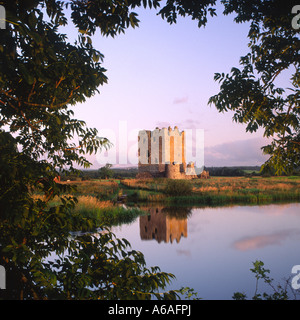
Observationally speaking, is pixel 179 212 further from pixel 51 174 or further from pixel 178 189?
pixel 51 174

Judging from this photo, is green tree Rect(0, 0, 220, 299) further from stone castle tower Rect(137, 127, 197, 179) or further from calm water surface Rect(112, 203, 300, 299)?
stone castle tower Rect(137, 127, 197, 179)

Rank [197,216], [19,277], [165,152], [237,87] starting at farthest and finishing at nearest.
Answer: [165,152] → [197,216] → [237,87] → [19,277]

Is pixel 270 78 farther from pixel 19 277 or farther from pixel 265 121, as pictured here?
pixel 19 277

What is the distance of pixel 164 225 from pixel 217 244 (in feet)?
15.4

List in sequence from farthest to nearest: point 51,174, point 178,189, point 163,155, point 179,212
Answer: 1. point 163,155
2. point 178,189
3. point 179,212
4. point 51,174

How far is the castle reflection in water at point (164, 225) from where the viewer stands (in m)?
14.6

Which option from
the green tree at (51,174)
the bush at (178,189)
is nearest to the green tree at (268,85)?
the green tree at (51,174)

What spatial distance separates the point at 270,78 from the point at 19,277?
6279mm

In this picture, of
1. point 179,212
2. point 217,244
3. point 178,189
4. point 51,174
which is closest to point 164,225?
point 217,244

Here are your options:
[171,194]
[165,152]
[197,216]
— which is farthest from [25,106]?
[165,152]

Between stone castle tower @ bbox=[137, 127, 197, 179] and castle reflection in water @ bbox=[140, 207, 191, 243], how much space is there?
29.5m

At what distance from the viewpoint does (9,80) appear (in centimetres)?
308

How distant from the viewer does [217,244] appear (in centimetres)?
1367

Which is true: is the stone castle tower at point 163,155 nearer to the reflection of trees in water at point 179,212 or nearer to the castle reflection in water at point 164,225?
the reflection of trees in water at point 179,212
